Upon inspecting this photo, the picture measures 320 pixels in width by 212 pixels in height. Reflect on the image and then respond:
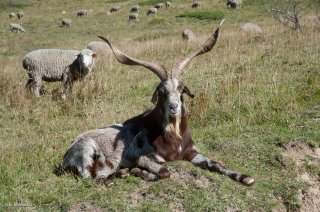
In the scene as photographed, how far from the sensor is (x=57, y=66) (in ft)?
40.3

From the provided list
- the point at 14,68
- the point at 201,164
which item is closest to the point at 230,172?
the point at 201,164

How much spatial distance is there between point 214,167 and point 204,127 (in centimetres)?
197

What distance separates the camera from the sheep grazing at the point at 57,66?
469 inches

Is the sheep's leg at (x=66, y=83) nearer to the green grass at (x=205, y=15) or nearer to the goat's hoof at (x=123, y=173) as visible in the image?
the goat's hoof at (x=123, y=173)

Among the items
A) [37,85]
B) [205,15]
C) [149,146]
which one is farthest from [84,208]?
[205,15]

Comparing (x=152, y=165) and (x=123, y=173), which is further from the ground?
(x=152, y=165)

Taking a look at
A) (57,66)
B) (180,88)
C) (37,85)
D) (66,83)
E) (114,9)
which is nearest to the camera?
(180,88)

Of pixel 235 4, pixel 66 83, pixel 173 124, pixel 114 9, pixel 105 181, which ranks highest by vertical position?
pixel 173 124

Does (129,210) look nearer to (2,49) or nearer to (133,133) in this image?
(133,133)

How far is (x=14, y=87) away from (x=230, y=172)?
757 cm

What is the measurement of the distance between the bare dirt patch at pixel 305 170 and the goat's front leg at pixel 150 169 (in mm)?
1584

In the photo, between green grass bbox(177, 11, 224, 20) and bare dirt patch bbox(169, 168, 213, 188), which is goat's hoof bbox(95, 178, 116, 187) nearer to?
bare dirt patch bbox(169, 168, 213, 188)

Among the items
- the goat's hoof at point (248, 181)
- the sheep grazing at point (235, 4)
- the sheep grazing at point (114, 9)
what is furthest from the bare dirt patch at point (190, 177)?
the sheep grazing at point (114, 9)

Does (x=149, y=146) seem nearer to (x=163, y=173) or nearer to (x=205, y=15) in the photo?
(x=163, y=173)
